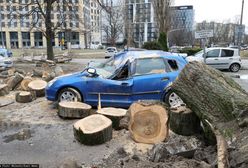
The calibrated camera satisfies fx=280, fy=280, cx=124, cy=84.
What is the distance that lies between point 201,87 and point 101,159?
1933 millimetres

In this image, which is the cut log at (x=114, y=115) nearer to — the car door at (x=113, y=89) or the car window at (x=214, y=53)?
the car door at (x=113, y=89)

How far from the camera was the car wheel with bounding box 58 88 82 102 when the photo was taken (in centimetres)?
705

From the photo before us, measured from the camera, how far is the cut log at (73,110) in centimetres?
639

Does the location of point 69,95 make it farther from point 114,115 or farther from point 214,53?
point 214,53

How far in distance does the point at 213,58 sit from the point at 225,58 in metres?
0.75

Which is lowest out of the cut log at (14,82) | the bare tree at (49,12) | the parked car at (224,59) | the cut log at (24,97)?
the cut log at (24,97)

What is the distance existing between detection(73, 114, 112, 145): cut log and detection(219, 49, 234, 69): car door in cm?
1415

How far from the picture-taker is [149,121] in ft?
16.4

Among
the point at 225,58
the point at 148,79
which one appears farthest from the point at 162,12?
the point at 148,79

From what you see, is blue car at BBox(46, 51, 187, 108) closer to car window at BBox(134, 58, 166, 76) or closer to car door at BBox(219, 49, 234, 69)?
car window at BBox(134, 58, 166, 76)

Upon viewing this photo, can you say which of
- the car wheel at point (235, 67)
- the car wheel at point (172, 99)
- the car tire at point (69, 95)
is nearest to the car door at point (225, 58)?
the car wheel at point (235, 67)

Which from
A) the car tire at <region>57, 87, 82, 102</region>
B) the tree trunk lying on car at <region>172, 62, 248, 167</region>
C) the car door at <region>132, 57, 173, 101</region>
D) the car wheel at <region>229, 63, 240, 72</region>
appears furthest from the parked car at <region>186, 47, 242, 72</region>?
the tree trunk lying on car at <region>172, 62, 248, 167</region>

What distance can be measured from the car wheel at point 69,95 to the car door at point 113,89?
0.86 ft

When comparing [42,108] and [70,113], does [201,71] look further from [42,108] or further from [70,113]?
[42,108]
